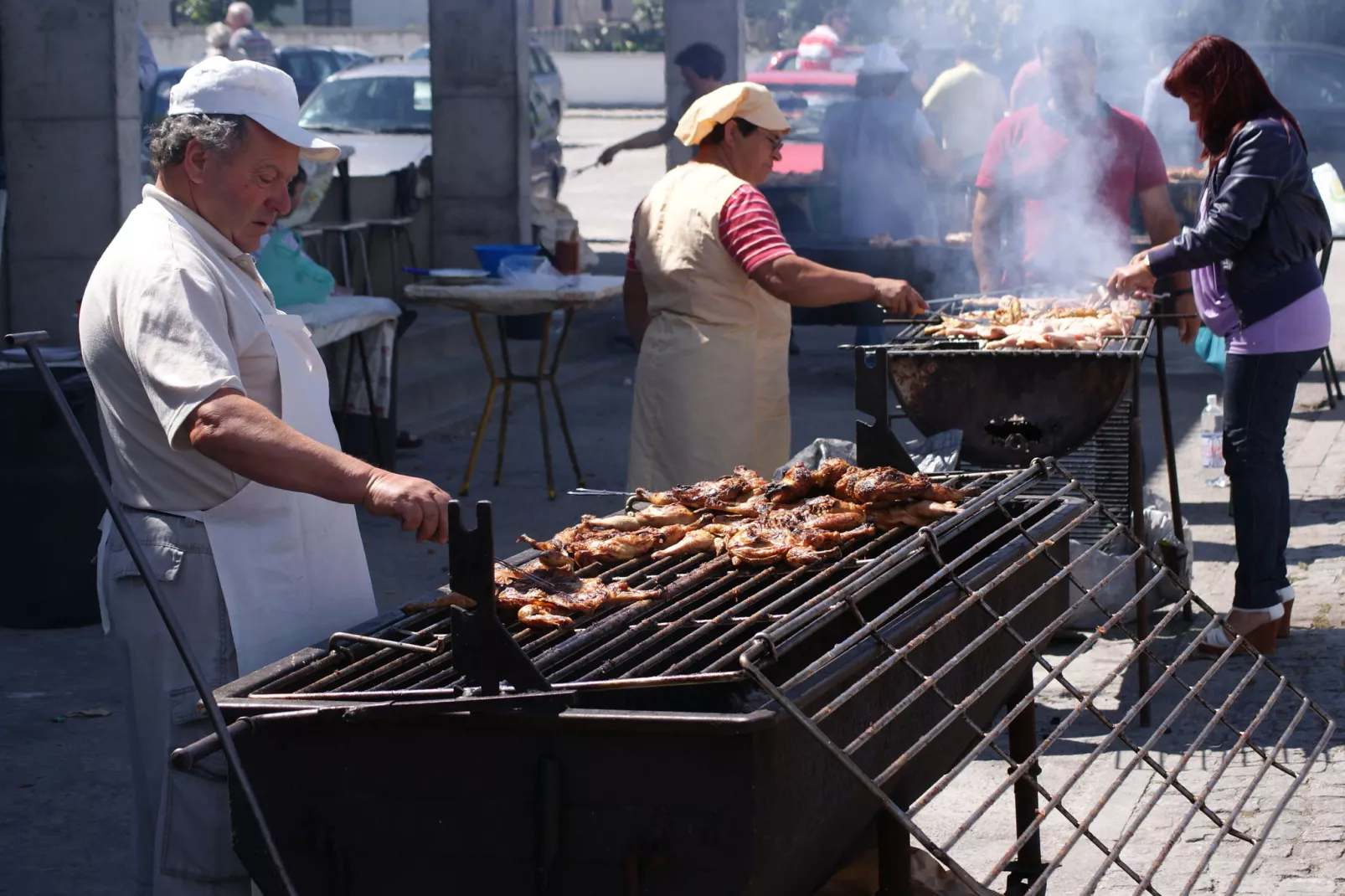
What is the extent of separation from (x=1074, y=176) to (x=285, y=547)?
5.22m

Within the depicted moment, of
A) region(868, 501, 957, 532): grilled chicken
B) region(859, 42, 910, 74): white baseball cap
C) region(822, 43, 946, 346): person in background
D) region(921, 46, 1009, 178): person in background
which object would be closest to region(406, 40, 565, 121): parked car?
region(859, 42, 910, 74): white baseball cap

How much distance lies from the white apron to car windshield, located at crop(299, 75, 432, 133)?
38.9ft

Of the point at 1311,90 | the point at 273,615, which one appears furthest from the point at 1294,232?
the point at 1311,90

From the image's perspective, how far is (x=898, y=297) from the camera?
4.91 metres

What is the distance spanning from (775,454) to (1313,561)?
3.18 metres

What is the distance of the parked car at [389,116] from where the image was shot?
13.6m

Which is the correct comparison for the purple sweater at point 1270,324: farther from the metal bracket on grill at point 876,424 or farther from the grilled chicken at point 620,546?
the grilled chicken at point 620,546

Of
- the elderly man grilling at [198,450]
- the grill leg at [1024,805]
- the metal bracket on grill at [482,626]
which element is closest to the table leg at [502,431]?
the grill leg at [1024,805]

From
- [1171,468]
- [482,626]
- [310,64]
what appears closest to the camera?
[482,626]

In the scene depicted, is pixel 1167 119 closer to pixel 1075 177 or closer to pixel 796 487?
pixel 1075 177

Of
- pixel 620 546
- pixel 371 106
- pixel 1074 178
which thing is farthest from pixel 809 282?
pixel 371 106

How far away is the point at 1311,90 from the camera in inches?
674

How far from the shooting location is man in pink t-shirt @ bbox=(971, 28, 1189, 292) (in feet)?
22.8

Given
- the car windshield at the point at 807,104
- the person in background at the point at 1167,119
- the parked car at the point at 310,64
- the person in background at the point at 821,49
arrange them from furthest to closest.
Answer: the parked car at the point at 310,64, the person in background at the point at 821,49, the car windshield at the point at 807,104, the person in background at the point at 1167,119
